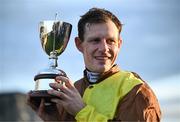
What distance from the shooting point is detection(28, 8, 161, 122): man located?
3875 mm

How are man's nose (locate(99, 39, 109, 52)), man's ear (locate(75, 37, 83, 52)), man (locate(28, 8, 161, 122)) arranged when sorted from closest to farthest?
man (locate(28, 8, 161, 122))
man's nose (locate(99, 39, 109, 52))
man's ear (locate(75, 37, 83, 52))

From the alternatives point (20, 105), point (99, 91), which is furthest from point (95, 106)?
point (20, 105)

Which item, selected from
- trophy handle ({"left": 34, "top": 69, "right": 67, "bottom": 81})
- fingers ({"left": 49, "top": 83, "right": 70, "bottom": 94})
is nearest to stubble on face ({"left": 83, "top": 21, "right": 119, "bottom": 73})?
trophy handle ({"left": 34, "top": 69, "right": 67, "bottom": 81})

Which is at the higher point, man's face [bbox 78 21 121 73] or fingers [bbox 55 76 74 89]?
man's face [bbox 78 21 121 73]

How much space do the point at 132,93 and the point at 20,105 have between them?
126 feet

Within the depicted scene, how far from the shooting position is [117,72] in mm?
4168

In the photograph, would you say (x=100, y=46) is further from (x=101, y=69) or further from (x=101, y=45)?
(x=101, y=69)

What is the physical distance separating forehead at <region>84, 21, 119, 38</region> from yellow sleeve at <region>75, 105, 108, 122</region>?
475mm

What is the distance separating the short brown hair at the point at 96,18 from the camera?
4.09 meters

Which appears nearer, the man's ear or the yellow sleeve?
the yellow sleeve

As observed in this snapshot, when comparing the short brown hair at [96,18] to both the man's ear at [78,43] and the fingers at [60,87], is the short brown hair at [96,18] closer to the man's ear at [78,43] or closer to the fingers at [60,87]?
the man's ear at [78,43]

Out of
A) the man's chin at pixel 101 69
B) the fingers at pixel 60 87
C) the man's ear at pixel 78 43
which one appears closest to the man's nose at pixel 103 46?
the man's chin at pixel 101 69

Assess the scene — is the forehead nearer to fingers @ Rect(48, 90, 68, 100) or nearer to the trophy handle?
the trophy handle

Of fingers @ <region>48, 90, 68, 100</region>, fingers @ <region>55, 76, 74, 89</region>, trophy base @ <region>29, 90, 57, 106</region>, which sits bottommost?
trophy base @ <region>29, 90, 57, 106</region>
